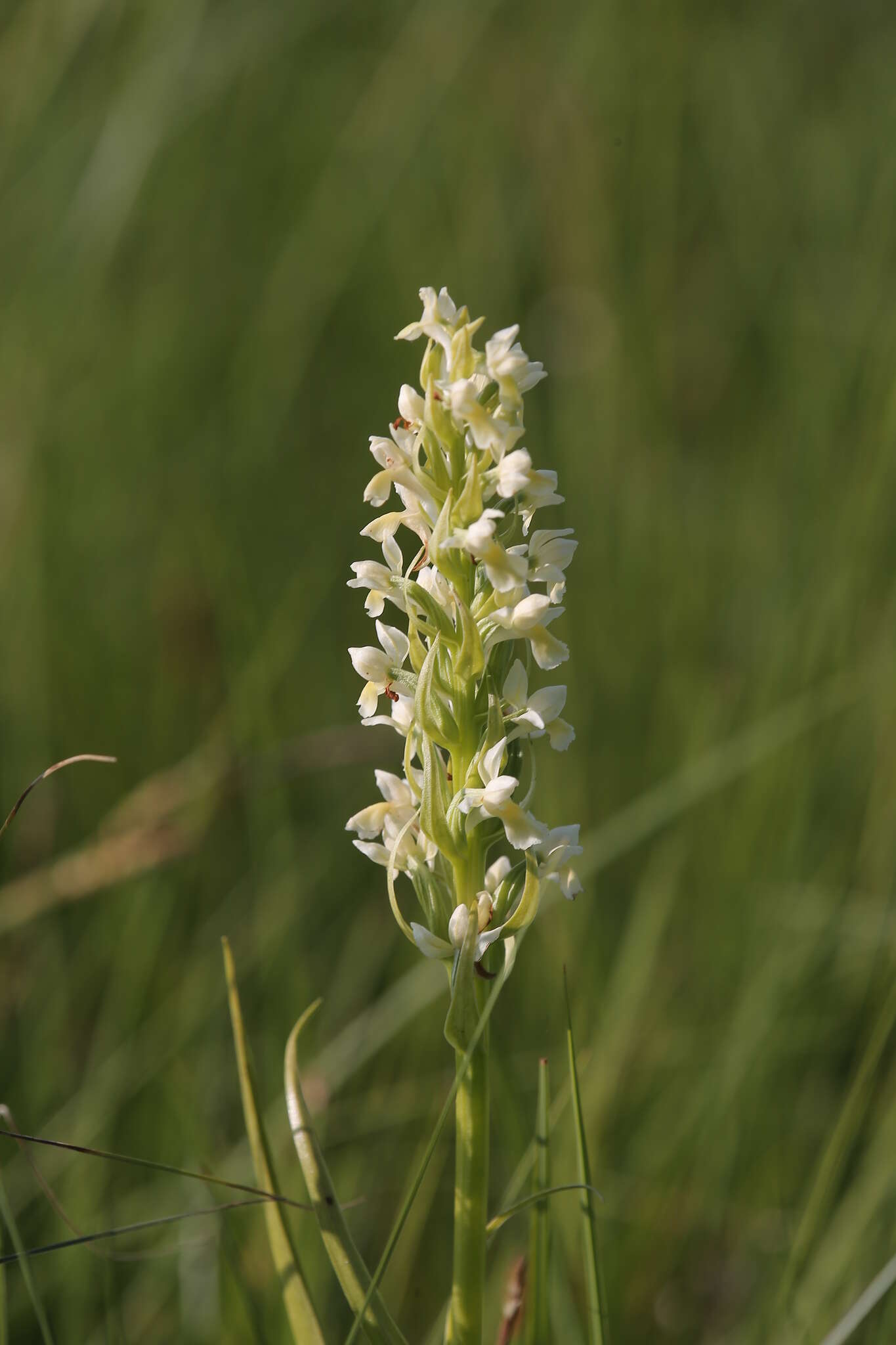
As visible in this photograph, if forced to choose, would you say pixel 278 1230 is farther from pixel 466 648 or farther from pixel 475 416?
pixel 475 416

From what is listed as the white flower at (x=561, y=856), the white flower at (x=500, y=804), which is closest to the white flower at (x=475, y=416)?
the white flower at (x=500, y=804)

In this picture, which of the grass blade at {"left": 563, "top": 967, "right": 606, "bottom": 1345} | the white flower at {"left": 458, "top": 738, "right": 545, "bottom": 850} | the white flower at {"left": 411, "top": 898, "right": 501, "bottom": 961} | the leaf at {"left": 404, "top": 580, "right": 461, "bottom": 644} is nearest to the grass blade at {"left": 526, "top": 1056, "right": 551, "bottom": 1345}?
the grass blade at {"left": 563, "top": 967, "right": 606, "bottom": 1345}

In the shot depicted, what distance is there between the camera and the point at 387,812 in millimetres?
1375

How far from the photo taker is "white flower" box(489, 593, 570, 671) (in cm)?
126

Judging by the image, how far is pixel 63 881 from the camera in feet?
8.52

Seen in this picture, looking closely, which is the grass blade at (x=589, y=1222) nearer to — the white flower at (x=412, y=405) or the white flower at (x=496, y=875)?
the white flower at (x=496, y=875)

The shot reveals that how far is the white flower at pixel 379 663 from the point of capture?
1.39 meters

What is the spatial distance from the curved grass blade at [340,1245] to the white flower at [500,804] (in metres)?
0.31

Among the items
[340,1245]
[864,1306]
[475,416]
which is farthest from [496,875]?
[864,1306]

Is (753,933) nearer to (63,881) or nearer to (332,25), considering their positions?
(63,881)

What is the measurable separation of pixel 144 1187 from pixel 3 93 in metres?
3.30

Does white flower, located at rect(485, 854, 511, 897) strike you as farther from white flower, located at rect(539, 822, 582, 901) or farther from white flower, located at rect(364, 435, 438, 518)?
white flower, located at rect(364, 435, 438, 518)

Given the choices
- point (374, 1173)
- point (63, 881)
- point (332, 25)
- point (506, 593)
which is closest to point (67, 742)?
point (63, 881)

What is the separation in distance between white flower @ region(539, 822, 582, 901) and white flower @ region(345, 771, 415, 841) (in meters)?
0.17
